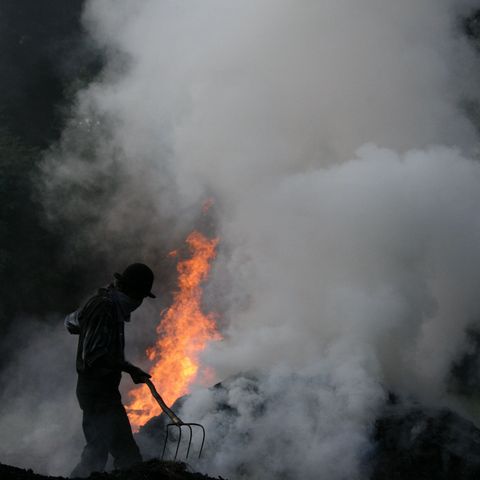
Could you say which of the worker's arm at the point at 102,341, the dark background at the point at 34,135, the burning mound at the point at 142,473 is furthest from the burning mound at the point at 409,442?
the dark background at the point at 34,135

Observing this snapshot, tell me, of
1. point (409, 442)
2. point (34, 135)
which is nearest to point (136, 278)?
point (409, 442)

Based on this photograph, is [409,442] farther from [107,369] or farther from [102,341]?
[102,341]

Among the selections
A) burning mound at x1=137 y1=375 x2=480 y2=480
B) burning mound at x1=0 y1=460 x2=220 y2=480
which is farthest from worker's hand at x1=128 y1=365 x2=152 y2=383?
burning mound at x1=137 y1=375 x2=480 y2=480

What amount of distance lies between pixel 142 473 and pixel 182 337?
7593mm

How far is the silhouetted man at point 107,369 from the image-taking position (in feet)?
13.9

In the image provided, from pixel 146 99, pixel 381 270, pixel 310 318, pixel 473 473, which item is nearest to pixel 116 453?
pixel 473 473

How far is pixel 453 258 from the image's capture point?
381 inches

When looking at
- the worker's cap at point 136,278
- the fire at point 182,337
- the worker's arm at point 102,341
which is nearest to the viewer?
A: the worker's arm at point 102,341

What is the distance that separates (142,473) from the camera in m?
3.54

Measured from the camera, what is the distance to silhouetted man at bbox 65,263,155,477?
423cm

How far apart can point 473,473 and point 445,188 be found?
5096 mm

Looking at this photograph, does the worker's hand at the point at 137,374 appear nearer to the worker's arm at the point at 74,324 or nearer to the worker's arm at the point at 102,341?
the worker's arm at the point at 102,341

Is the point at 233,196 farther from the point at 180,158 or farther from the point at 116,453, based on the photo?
the point at 116,453

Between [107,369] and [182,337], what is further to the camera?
[182,337]
